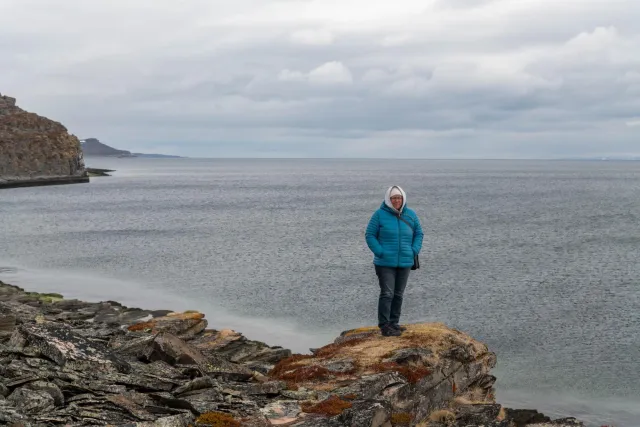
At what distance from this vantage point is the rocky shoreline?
11.9 metres

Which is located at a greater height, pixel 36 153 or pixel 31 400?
pixel 36 153

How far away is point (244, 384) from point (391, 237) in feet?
15.3

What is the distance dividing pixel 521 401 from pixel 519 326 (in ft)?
33.2

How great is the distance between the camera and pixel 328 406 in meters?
13.0

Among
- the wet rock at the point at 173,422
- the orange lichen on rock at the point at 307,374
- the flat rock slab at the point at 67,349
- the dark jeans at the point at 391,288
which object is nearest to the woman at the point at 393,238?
the dark jeans at the point at 391,288

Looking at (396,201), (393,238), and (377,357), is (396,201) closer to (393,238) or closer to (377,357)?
(393,238)

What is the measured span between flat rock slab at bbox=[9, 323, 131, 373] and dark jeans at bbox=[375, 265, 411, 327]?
6.02m

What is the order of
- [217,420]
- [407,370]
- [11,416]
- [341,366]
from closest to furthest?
1. [11,416]
2. [217,420]
3. [407,370]
4. [341,366]

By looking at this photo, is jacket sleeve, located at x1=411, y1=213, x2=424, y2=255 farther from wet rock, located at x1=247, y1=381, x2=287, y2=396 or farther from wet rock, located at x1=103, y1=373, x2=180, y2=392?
wet rock, located at x1=103, y1=373, x2=180, y2=392

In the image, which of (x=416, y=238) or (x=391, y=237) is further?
(x=416, y=238)

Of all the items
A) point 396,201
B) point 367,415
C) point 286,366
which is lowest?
point 286,366

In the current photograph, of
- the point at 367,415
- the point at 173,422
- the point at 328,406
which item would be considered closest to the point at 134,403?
the point at 173,422

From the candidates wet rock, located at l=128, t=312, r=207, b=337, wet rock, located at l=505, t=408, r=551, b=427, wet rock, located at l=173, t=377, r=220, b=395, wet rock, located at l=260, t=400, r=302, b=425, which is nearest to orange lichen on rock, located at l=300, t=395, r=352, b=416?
wet rock, located at l=260, t=400, r=302, b=425

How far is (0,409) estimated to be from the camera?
10867 millimetres
